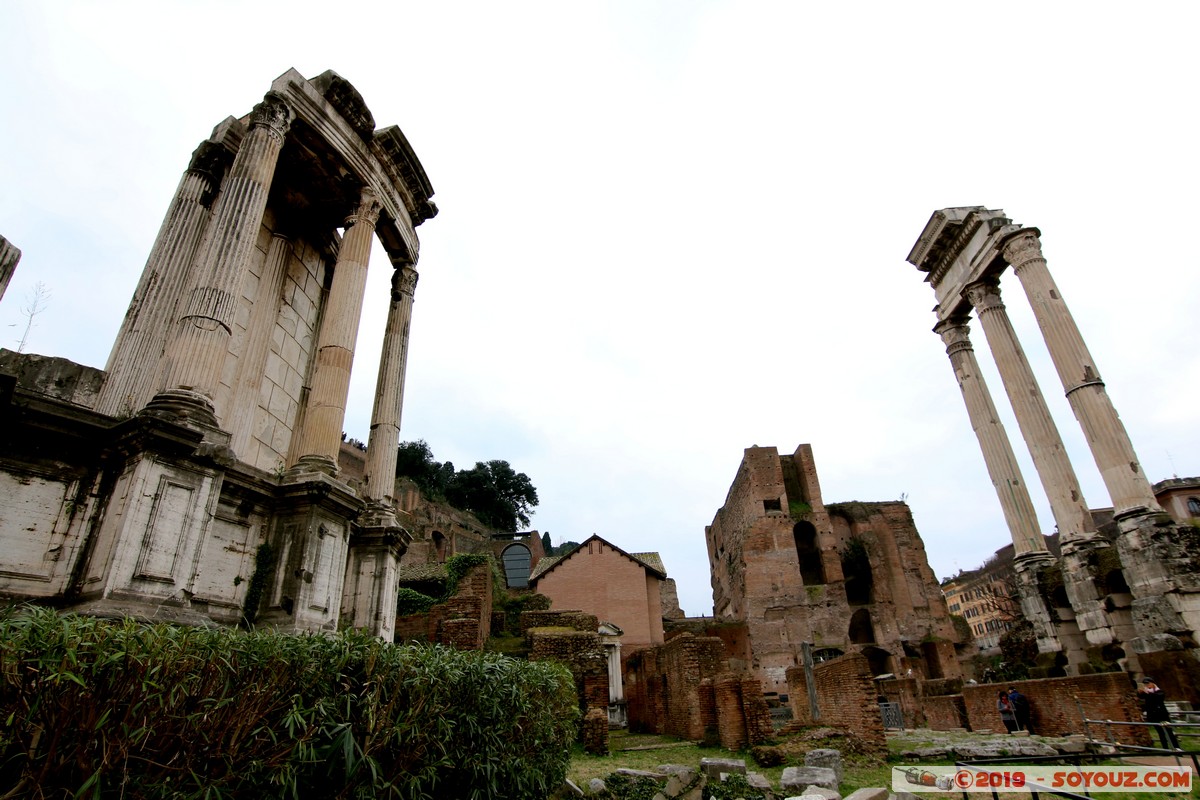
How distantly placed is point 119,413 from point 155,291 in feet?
6.72

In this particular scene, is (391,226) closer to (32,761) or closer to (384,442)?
(384,442)

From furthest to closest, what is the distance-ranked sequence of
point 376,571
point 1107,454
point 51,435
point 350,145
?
1. point 1107,454
2. point 350,145
3. point 376,571
4. point 51,435

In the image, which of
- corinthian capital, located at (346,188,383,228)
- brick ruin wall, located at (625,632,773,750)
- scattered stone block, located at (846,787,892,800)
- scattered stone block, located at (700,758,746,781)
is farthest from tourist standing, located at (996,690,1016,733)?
corinthian capital, located at (346,188,383,228)

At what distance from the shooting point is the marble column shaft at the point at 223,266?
6574mm

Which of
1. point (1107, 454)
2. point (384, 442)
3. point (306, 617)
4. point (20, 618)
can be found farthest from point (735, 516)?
point (20, 618)

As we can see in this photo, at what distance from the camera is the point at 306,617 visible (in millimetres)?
6734

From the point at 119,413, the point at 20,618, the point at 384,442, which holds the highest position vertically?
the point at 384,442

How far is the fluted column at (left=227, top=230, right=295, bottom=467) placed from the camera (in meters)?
8.78

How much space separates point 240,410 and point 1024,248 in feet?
73.5

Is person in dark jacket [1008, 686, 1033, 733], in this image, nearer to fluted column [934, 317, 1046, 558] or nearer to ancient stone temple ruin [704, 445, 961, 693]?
fluted column [934, 317, 1046, 558]

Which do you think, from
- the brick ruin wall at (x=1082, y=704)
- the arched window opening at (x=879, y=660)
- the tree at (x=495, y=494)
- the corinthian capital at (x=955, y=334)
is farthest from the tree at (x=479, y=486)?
the brick ruin wall at (x=1082, y=704)

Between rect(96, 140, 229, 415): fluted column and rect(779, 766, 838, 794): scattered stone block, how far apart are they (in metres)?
9.50

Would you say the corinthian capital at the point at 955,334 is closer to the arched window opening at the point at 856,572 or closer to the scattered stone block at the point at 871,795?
the arched window opening at the point at 856,572
